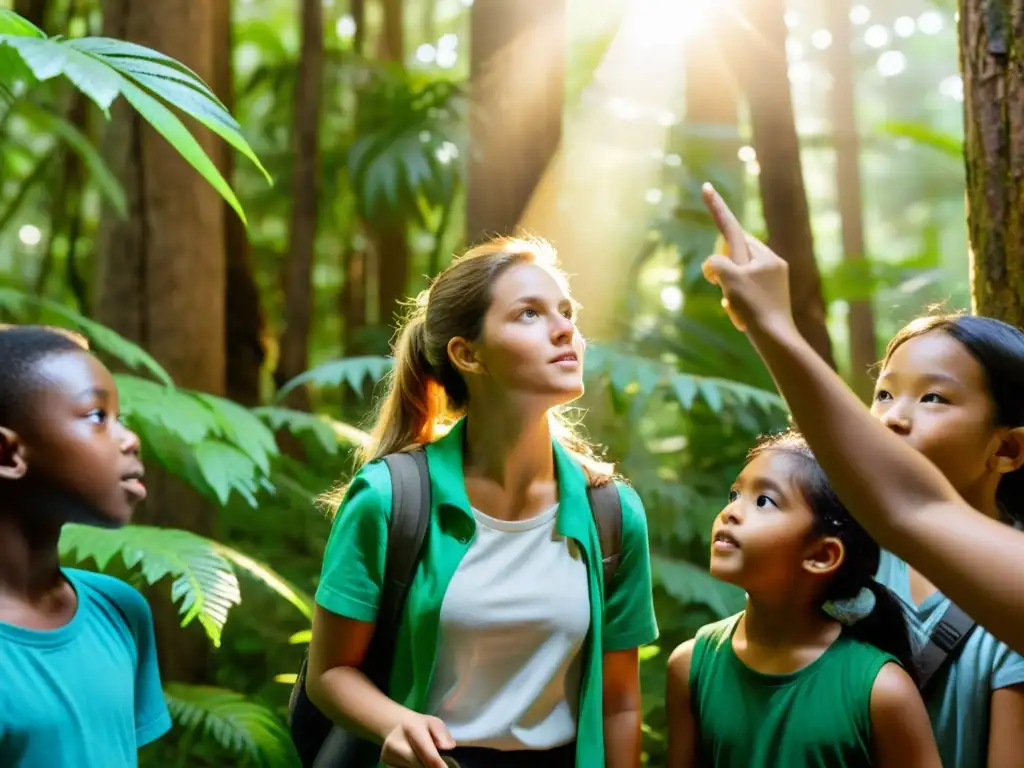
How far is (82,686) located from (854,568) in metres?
1.29

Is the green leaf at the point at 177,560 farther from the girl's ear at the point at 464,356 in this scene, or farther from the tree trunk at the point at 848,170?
the tree trunk at the point at 848,170

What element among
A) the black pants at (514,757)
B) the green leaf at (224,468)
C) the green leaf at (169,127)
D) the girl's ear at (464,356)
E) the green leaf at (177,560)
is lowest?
the black pants at (514,757)

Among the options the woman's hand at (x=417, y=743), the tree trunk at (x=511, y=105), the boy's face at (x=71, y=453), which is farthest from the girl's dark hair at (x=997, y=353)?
the tree trunk at (x=511, y=105)

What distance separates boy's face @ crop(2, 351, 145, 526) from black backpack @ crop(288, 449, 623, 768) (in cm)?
52

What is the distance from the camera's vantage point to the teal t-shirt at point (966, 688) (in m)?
1.71

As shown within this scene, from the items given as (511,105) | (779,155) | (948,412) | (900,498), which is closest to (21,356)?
(900,498)

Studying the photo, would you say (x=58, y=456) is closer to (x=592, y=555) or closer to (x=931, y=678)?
(x=592, y=555)

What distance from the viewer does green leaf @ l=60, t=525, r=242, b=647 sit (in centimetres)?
226

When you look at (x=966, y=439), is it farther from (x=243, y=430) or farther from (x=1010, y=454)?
(x=243, y=430)

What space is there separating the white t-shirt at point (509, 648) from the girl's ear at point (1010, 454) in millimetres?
769

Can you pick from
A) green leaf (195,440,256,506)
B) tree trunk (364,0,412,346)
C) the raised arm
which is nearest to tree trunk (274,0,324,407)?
tree trunk (364,0,412,346)

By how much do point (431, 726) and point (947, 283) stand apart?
606 centimetres

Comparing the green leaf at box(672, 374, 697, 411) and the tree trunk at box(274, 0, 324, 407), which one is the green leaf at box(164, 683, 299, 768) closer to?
the green leaf at box(672, 374, 697, 411)

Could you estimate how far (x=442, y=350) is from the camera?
6.93 ft
